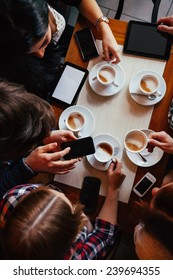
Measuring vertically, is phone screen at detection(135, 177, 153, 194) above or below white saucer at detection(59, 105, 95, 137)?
below

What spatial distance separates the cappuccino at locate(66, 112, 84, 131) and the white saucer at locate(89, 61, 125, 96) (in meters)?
0.14

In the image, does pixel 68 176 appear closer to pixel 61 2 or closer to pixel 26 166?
pixel 26 166

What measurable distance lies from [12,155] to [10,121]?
0.51 feet

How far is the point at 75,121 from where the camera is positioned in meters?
1.30

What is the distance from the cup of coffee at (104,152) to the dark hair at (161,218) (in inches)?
11.3

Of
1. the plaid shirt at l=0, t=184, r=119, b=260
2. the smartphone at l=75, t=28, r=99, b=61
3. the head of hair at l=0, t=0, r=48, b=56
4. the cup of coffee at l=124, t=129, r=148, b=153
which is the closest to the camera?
the head of hair at l=0, t=0, r=48, b=56

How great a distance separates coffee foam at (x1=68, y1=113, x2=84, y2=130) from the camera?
4.24 feet

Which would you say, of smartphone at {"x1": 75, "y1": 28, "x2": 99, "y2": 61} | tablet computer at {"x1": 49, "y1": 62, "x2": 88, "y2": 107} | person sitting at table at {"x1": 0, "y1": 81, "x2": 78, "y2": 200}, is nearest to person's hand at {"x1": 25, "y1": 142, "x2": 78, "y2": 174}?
person sitting at table at {"x1": 0, "y1": 81, "x2": 78, "y2": 200}

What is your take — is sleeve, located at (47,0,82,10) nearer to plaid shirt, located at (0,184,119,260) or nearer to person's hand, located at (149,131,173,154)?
person's hand, located at (149,131,173,154)

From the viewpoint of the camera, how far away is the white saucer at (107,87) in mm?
1290

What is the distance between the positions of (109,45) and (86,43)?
0.41 ft

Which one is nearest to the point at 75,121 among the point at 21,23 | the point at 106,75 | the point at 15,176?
the point at 106,75

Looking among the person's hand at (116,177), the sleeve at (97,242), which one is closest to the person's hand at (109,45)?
the person's hand at (116,177)

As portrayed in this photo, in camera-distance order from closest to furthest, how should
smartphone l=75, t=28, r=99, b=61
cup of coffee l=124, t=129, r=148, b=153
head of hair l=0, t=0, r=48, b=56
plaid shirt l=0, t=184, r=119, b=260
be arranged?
head of hair l=0, t=0, r=48, b=56 → plaid shirt l=0, t=184, r=119, b=260 → cup of coffee l=124, t=129, r=148, b=153 → smartphone l=75, t=28, r=99, b=61
